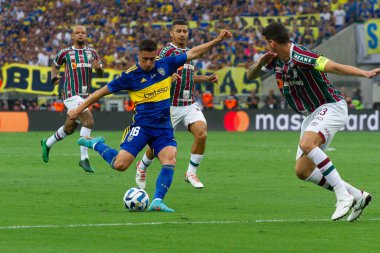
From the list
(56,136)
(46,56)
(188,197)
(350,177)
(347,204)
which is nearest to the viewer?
(347,204)

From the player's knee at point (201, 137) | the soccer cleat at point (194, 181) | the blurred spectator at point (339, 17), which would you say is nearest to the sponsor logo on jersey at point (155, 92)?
the soccer cleat at point (194, 181)

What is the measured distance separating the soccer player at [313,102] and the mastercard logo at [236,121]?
85.1 ft

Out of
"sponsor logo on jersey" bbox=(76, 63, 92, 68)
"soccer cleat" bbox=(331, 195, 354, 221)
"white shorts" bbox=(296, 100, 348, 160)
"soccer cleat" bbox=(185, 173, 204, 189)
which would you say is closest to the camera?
"soccer cleat" bbox=(331, 195, 354, 221)

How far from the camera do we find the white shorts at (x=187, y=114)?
1670 cm

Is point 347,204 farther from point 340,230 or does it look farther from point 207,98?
point 207,98

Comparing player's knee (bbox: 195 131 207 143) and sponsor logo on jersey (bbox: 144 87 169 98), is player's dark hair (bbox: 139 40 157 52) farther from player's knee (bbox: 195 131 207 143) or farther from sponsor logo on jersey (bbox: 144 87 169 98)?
player's knee (bbox: 195 131 207 143)

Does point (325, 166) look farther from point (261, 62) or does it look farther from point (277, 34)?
point (277, 34)

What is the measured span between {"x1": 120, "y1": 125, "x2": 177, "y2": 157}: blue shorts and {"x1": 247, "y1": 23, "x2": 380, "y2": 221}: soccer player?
130 cm

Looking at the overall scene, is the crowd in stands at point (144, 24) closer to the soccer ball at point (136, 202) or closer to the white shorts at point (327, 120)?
the soccer ball at point (136, 202)

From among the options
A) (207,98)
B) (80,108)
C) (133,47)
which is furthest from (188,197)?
(133,47)

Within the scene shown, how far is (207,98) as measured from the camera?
40469mm

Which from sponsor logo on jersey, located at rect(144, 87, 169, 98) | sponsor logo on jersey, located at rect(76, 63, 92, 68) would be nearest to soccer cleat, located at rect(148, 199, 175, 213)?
sponsor logo on jersey, located at rect(144, 87, 169, 98)

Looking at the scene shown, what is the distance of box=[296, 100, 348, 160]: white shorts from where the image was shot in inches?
472

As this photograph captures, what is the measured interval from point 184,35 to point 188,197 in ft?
10.6
